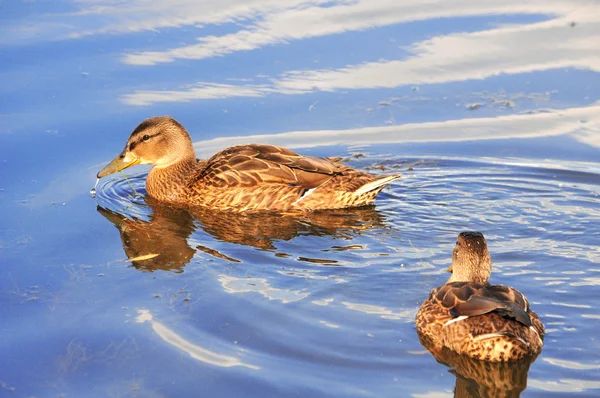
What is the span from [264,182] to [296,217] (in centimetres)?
58

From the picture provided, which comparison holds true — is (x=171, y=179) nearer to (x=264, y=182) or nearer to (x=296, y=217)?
(x=264, y=182)

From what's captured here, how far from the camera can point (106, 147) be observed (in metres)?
11.4

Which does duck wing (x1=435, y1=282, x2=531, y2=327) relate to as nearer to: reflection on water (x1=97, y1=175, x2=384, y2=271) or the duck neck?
reflection on water (x1=97, y1=175, x2=384, y2=271)

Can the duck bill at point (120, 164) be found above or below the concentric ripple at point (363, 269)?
above

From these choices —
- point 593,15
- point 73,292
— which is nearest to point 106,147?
point 73,292

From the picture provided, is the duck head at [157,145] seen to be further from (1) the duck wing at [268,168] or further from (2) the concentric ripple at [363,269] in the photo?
(1) the duck wing at [268,168]

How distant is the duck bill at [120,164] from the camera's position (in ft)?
34.9

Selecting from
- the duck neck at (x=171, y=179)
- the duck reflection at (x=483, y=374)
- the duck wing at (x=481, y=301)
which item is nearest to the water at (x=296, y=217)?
the duck reflection at (x=483, y=374)

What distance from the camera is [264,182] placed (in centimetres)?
1061

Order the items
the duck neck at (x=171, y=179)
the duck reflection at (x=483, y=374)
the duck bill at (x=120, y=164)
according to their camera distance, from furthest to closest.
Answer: the duck neck at (x=171, y=179), the duck bill at (x=120, y=164), the duck reflection at (x=483, y=374)

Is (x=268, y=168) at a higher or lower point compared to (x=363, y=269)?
higher

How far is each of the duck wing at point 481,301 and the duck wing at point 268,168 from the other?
3.26 meters

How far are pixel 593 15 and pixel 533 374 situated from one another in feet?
29.9

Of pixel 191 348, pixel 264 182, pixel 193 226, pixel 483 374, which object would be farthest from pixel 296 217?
pixel 483 374
